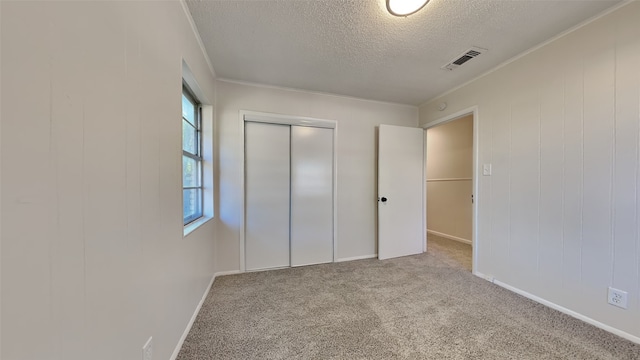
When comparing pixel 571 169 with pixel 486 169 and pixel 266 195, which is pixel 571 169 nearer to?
pixel 486 169

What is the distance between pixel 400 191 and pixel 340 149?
1.11m

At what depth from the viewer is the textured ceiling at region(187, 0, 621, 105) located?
1.58m

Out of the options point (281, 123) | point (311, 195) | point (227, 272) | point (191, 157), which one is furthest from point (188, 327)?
point (281, 123)

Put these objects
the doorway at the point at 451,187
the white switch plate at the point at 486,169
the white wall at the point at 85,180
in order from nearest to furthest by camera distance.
Result: 1. the white wall at the point at 85,180
2. the white switch plate at the point at 486,169
3. the doorway at the point at 451,187

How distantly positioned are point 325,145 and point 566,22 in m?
2.42

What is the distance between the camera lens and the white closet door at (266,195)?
9.11ft

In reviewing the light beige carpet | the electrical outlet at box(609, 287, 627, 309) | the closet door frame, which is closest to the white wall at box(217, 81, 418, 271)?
the closet door frame

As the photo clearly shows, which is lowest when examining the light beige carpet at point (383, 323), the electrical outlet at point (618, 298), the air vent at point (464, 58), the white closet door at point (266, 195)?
the light beige carpet at point (383, 323)

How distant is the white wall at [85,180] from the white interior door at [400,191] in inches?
103

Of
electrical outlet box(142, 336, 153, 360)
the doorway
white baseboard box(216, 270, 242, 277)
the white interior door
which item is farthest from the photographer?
the doorway

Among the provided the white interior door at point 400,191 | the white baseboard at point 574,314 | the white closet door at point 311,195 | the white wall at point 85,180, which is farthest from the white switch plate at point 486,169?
the white wall at point 85,180

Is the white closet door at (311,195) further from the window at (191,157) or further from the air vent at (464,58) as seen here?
the air vent at (464,58)

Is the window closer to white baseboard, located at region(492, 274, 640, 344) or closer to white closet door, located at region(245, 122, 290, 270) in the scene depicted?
white closet door, located at region(245, 122, 290, 270)

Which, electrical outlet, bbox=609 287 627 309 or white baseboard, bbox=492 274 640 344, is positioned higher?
electrical outlet, bbox=609 287 627 309
